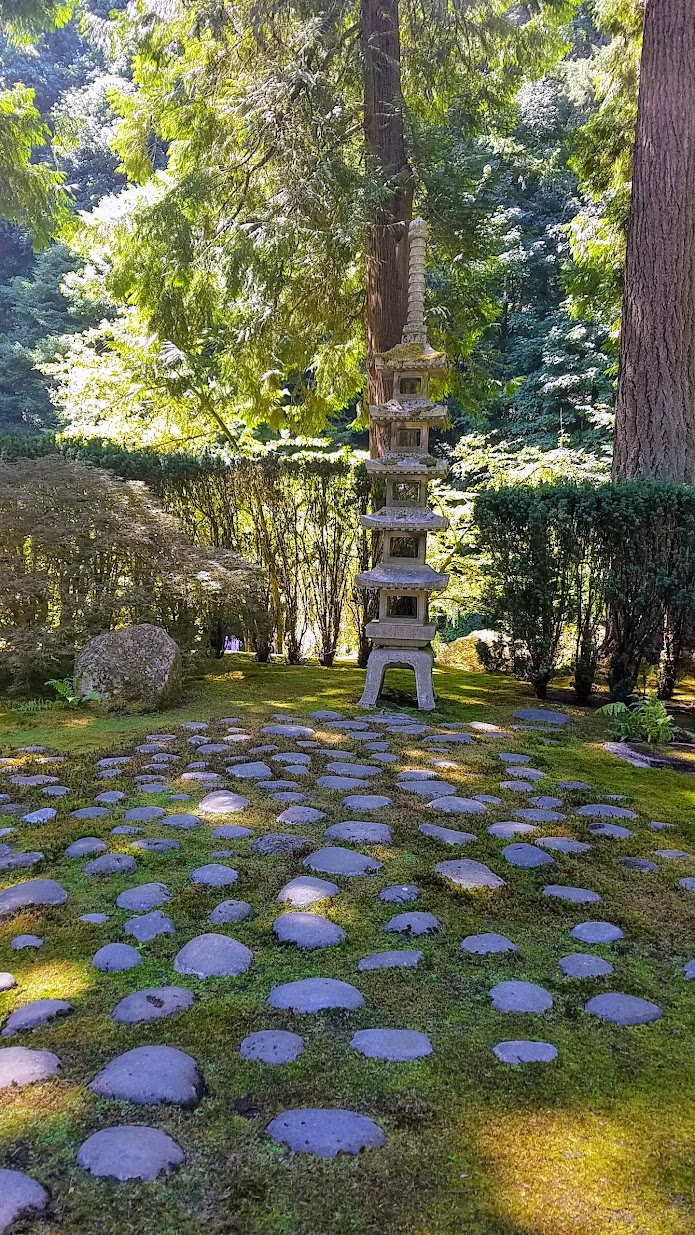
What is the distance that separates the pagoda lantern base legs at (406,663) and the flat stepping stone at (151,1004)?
3080mm

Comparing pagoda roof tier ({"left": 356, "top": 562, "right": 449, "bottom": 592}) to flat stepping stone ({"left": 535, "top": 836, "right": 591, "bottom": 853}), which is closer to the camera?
flat stepping stone ({"left": 535, "top": 836, "right": 591, "bottom": 853})

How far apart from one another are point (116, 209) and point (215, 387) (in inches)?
73.5

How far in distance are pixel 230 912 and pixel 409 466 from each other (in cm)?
318

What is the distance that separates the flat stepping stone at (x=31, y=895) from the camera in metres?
2.09

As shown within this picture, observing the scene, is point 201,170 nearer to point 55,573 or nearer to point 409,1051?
point 55,573

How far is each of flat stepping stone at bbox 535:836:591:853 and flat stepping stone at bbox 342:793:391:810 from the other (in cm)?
57

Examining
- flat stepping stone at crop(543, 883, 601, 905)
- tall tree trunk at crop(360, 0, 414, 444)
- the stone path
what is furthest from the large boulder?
flat stepping stone at crop(543, 883, 601, 905)

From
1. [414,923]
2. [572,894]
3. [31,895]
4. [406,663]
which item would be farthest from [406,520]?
[31,895]

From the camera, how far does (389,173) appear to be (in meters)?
6.28

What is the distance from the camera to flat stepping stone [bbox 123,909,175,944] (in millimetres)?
1944

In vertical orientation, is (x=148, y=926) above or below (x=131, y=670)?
below

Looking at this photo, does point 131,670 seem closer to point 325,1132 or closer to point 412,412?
point 412,412

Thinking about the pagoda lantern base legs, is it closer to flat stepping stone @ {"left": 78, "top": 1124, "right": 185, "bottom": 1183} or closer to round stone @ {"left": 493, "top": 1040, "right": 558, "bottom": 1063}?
round stone @ {"left": 493, "top": 1040, "right": 558, "bottom": 1063}

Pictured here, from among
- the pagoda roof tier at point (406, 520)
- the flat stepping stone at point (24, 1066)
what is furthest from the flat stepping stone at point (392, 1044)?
the pagoda roof tier at point (406, 520)
